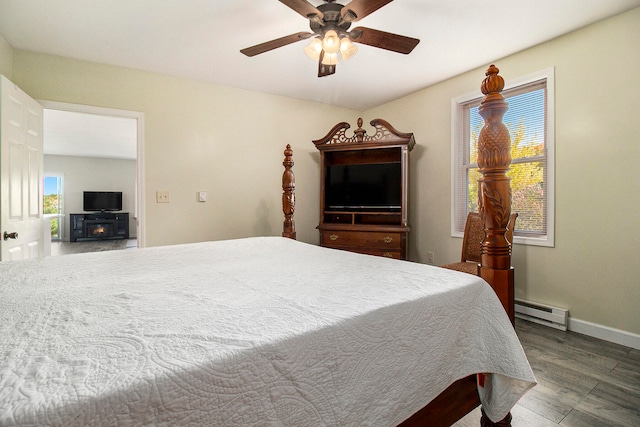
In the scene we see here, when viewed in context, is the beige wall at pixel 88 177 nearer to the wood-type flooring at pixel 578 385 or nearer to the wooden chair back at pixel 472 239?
the wooden chair back at pixel 472 239

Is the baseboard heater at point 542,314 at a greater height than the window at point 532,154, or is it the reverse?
the window at point 532,154

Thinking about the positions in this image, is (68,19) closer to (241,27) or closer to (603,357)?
(241,27)

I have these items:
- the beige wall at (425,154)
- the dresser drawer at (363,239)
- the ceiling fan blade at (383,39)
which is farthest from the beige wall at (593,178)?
the ceiling fan blade at (383,39)

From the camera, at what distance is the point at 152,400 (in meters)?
0.52

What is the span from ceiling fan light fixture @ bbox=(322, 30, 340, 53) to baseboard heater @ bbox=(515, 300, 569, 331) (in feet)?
8.51

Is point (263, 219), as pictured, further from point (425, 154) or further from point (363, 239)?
point (425, 154)

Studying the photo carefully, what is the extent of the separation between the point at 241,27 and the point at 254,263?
6.10ft

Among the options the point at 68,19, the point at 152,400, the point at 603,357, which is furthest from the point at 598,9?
the point at 68,19

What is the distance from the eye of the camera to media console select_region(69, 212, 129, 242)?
28.6 ft

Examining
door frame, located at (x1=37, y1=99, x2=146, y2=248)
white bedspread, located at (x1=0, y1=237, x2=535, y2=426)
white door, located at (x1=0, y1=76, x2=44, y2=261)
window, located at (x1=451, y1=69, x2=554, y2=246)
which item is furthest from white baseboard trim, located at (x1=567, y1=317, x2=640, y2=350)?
white door, located at (x1=0, y1=76, x2=44, y2=261)

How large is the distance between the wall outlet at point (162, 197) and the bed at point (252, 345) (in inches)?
69.6

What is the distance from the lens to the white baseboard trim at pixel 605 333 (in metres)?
2.20

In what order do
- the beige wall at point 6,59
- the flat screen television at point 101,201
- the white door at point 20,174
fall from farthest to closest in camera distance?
1. the flat screen television at point 101,201
2. the beige wall at point 6,59
3. the white door at point 20,174

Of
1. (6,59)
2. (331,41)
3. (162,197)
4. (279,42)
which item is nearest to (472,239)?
(331,41)
